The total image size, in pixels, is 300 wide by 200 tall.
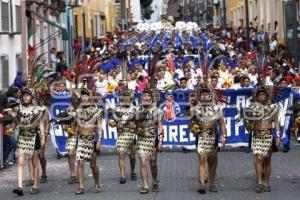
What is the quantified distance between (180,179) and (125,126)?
1302 millimetres

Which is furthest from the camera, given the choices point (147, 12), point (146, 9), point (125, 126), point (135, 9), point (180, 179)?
point (146, 9)

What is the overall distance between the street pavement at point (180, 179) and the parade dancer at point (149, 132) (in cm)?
51

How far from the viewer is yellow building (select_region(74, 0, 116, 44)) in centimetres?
5944

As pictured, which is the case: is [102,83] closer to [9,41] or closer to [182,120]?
[182,120]

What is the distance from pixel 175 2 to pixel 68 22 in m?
132

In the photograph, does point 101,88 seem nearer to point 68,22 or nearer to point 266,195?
point 266,195

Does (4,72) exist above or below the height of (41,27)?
below

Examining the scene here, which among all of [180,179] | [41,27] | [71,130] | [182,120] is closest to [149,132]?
[71,130]

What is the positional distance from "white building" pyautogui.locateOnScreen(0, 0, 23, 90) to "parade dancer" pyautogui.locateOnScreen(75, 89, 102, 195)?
51.7 ft

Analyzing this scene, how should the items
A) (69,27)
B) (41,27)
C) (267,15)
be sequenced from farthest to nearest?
(69,27)
(267,15)
(41,27)

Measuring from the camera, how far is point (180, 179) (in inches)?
649

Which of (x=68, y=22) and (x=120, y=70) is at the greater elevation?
(x=68, y=22)

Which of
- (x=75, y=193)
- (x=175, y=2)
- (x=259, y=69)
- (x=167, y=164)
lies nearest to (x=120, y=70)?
(x=167, y=164)

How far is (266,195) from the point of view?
14.5 m
